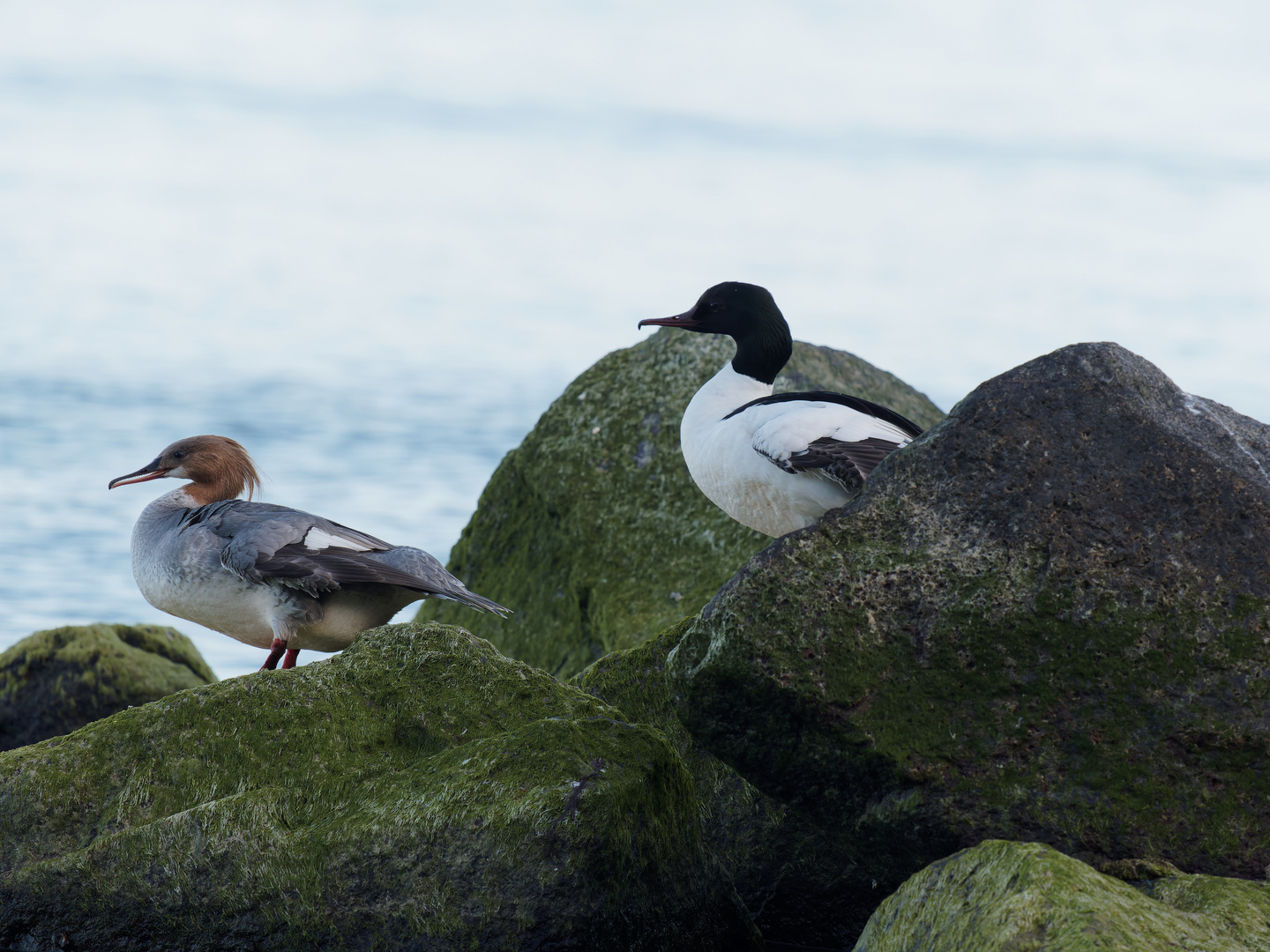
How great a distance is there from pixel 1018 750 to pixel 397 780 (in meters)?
2.56

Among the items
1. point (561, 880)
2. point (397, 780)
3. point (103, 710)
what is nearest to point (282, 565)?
point (397, 780)

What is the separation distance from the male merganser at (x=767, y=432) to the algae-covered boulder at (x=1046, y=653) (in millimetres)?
1319

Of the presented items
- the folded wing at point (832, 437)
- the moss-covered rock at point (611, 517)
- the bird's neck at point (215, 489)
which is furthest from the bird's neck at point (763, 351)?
the bird's neck at point (215, 489)

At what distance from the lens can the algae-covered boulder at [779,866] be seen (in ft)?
20.4

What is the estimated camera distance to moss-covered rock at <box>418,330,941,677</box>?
33.8 ft

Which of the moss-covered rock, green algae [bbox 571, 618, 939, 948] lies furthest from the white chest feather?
the moss-covered rock

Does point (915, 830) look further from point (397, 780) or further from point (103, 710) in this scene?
point (103, 710)

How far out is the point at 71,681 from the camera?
10844 mm

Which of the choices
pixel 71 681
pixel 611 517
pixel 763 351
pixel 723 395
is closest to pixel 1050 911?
pixel 723 395

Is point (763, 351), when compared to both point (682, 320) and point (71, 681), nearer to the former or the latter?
point (682, 320)

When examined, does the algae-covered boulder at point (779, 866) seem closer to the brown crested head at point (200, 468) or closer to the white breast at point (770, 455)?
the white breast at point (770, 455)

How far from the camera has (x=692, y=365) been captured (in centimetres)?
1118

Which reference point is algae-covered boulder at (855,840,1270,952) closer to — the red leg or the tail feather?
the tail feather

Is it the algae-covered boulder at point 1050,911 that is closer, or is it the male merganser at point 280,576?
the algae-covered boulder at point 1050,911
